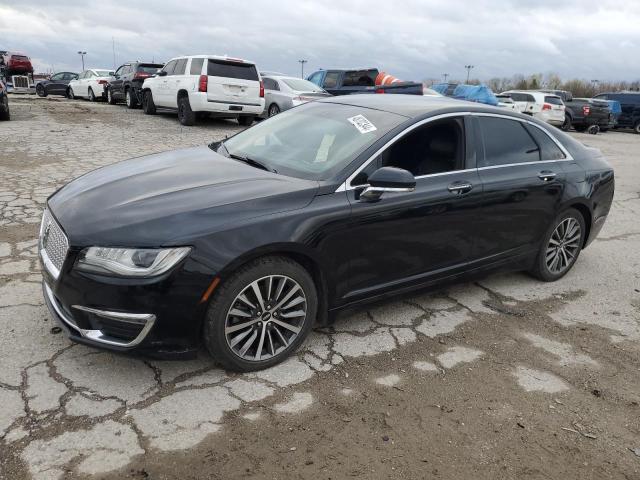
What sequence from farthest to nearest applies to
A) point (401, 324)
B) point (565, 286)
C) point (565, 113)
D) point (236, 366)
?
1. point (565, 113)
2. point (565, 286)
3. point (401, 324)
4. point (236, 366)

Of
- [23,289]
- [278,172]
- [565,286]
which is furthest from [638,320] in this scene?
[23,289]

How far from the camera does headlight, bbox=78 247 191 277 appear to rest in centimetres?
254

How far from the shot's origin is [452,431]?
2621 millimetres

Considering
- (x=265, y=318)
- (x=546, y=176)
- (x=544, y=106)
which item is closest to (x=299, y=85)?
(x=546, y=176)

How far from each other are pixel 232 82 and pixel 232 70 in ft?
1.13

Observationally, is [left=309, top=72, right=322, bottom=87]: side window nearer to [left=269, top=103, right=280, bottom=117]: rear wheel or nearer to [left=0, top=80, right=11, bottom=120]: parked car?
[left=269, top=103, right=280, bottom=117]: rear wheel

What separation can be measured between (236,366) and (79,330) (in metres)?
0.86

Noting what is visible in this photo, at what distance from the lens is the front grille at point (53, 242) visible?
8.94 ft

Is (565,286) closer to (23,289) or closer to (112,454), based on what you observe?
(112,454)

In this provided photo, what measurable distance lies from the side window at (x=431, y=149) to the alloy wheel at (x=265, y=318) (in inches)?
41.9

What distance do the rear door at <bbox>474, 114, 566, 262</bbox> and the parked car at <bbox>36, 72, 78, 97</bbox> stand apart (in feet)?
88.5

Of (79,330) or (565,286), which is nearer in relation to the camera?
(79,330)

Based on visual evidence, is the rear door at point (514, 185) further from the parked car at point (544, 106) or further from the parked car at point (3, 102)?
the parked car at point (544, 106)

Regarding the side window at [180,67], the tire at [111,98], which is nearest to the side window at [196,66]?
the side window at [180,67]
